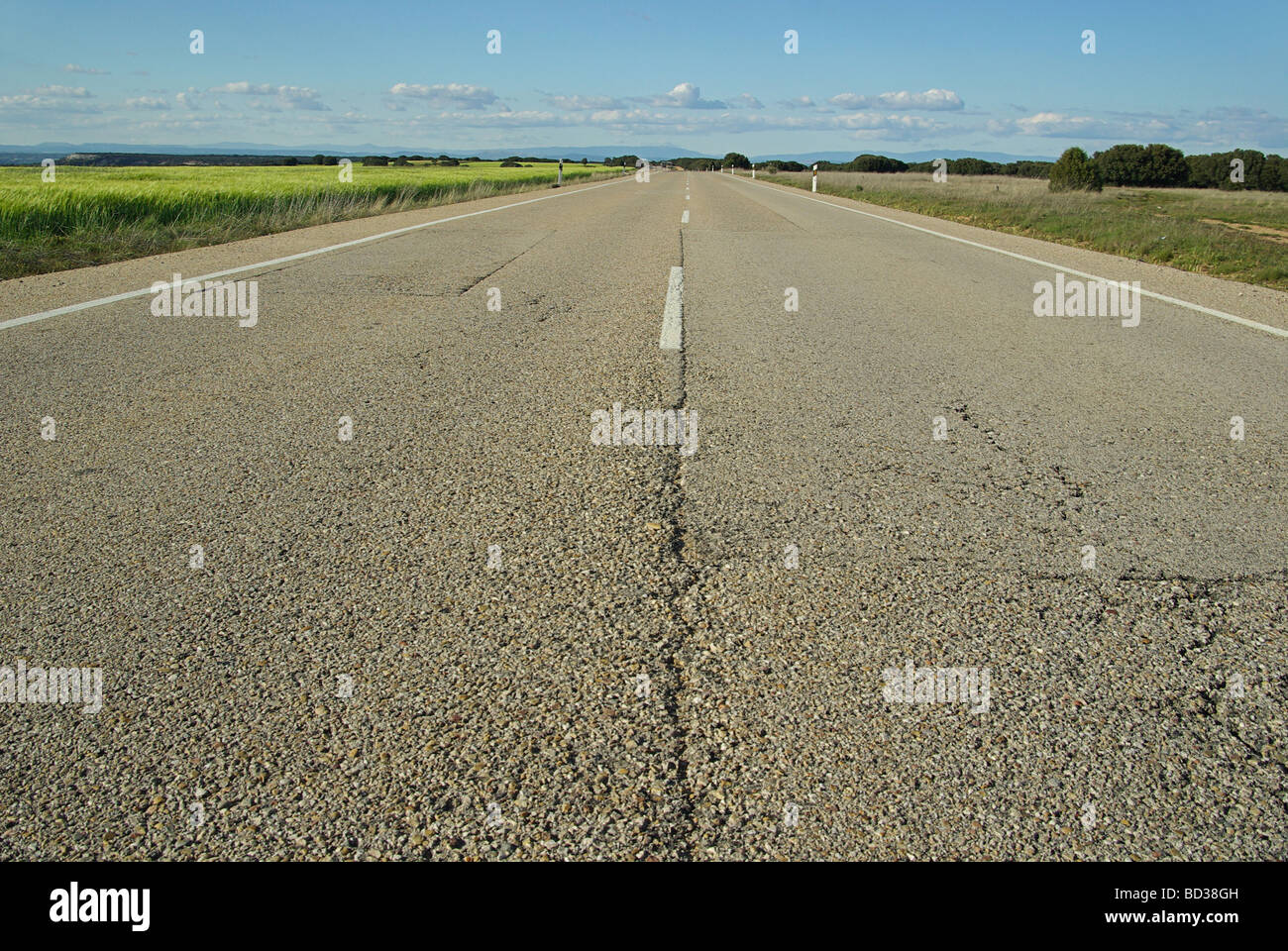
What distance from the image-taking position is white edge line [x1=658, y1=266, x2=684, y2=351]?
586cm

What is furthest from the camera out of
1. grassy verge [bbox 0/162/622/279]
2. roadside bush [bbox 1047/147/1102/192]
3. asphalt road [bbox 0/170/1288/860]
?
roadside bush [bbox 1047/147/1102/192]

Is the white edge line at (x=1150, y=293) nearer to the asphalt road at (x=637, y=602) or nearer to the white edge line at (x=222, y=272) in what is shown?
the asphalt road at (x=637, y=602)

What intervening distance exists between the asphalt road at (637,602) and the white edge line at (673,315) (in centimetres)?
39

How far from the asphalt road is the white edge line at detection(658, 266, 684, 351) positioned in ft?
1.29

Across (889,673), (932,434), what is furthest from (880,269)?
(889,673)

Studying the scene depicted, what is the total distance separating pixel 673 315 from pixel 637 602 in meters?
Answer: 4.59

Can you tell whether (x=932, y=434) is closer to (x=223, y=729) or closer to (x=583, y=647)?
(x=583, y=647)

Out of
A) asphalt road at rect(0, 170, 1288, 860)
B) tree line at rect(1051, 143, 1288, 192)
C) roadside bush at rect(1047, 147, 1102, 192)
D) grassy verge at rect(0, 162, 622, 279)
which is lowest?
asphalt road at rect(0, 170, 1288, 860)

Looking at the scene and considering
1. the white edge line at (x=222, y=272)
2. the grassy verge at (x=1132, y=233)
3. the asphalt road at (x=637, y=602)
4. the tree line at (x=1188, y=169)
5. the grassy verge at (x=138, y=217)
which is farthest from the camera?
the tree line at (x=1188, y=169)

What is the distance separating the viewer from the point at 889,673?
218cm

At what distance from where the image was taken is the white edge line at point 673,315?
19.2ft

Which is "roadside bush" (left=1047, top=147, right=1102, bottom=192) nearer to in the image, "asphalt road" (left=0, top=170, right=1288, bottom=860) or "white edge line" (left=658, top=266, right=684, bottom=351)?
"white edge line" (left=658, top=266, right=684, bottom=351)

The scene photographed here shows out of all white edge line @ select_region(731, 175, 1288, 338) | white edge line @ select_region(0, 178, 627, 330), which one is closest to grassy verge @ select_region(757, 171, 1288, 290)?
white edge line @ select_region(731, 175, 1288, 338)

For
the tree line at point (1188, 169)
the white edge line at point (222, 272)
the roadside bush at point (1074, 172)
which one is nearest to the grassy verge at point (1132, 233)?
the white edge line at point (222, 272)
